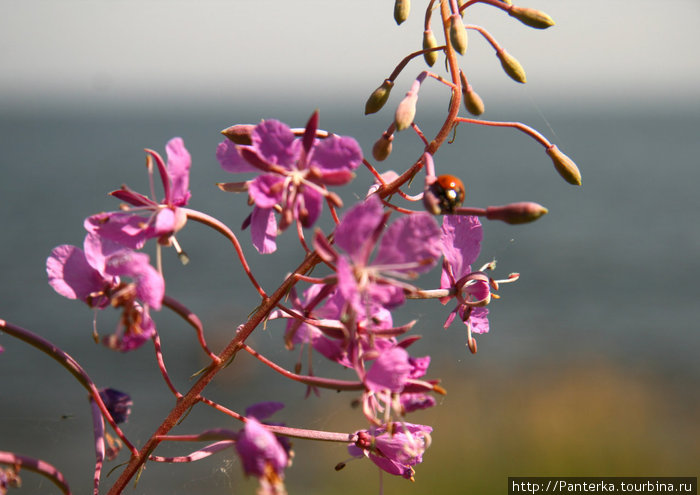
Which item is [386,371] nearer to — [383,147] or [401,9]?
[383,147]

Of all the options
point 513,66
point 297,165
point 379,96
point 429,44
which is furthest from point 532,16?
point 297,165

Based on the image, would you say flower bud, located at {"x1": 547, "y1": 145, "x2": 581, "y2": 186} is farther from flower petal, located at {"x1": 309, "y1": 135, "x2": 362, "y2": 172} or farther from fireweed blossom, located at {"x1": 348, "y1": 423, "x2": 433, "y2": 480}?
fireweed blossom, located at {"x1": 348, "y1": 423, "x2": 433, "y2": 480}

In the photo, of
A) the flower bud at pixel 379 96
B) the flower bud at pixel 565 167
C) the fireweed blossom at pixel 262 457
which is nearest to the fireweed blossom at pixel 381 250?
the fireweed blossom at pixel 262 457

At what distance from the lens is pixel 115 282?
1435 mm

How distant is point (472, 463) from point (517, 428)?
1.50 meters

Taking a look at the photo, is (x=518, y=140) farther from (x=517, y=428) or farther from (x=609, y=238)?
(x=517, y=428)

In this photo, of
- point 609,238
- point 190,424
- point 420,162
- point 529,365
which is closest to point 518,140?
point 609,238

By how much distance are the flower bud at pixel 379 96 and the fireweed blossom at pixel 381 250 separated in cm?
40

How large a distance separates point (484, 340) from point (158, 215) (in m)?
18.1

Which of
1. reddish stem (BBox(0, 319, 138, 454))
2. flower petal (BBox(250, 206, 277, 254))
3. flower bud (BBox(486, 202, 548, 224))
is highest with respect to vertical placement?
flower petal (BBox(250, 206, 277, 254))

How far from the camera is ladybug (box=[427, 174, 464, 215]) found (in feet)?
4.24

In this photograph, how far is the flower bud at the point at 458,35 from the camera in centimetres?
142

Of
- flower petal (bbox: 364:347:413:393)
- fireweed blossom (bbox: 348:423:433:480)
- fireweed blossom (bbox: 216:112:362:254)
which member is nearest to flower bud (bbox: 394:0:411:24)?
fireweed blossom (bbox: 216:112:362:254)

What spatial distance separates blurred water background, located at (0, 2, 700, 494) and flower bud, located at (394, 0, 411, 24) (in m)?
1.06
